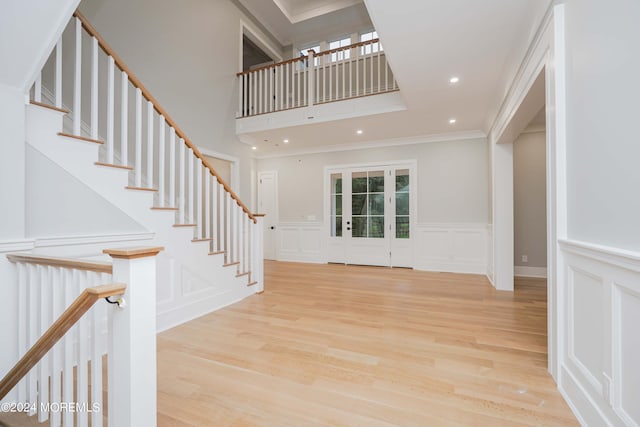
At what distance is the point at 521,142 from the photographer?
5078 millimetres

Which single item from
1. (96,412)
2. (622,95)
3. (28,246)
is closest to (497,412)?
(622,95)

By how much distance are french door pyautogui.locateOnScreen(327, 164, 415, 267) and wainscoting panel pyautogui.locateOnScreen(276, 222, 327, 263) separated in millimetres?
275

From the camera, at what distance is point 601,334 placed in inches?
55.4

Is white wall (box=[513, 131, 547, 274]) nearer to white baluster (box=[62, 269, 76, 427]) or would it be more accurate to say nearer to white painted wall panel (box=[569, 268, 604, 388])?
white painted wall panel (box=[569, 268, 604, 388])

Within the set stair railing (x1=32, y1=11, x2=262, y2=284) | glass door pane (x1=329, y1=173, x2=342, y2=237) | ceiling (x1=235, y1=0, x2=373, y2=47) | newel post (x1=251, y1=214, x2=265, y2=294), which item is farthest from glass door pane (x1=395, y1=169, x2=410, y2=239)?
ceiling (x1=235, y1=0, x2=373, y2=47)

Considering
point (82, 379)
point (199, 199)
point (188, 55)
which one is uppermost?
point (188, 55)

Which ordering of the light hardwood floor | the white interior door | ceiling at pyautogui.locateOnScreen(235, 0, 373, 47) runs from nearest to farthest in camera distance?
the light hardwood floor < ceiling at pyautogui.locateOnScreen(235, 0, 373, 47) < the white interior door

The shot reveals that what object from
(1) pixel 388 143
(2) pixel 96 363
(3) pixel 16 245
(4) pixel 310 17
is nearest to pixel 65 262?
(2) pixel 96 363

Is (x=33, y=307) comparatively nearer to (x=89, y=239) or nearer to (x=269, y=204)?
(x=89, y=239)

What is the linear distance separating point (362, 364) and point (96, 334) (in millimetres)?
1707

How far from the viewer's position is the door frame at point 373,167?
18.7 feet

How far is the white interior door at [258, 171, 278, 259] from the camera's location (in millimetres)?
6957

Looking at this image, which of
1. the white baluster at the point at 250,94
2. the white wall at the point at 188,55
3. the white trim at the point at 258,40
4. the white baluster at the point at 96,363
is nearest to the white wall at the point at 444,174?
the white baluster at the point at 250,94

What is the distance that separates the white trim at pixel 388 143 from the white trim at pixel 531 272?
250 cm
